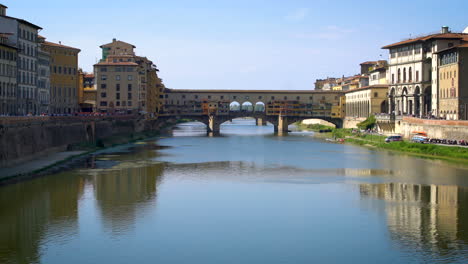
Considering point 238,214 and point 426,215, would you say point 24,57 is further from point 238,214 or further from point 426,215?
point 426,215

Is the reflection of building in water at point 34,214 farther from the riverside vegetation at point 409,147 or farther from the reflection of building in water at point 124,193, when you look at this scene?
the riverside vegetation at point 409,147

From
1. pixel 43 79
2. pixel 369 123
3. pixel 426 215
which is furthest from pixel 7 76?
pixel 369 123

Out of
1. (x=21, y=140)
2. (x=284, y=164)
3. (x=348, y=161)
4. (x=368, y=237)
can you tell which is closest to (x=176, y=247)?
(x=368, y=237)

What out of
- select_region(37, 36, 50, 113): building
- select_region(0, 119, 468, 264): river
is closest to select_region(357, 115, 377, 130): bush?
select_region(0, 119, 468, 264): river

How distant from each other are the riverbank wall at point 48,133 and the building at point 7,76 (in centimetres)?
549

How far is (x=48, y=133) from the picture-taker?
6066cm

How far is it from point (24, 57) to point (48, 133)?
14173 millimetres

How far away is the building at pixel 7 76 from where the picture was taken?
62.3 metres

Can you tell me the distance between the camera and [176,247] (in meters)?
27.2

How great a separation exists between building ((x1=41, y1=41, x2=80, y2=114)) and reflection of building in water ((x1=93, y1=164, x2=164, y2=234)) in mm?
41616

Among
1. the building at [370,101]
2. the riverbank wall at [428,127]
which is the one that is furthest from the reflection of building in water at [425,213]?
the building at [370,101]

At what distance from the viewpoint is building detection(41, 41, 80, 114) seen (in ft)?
297

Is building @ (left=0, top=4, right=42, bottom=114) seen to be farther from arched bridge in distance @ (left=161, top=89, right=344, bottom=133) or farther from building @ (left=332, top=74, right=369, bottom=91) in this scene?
building @ (left=332, top=74, right=369, bottom=91)

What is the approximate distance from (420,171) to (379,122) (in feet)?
153
